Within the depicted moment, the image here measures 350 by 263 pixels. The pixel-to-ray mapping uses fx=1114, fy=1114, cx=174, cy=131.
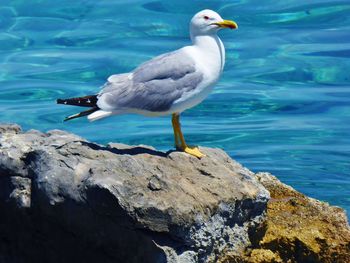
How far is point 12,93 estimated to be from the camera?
9.40 meters

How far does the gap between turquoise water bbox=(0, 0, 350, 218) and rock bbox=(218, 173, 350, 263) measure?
198 centimetres

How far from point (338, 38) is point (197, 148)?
589 centimetres

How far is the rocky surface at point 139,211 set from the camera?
4328 mm

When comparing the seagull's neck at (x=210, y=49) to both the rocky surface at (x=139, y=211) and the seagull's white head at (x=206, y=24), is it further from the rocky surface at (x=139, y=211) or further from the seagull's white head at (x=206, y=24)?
the rocky surface at (x=139, y=211)

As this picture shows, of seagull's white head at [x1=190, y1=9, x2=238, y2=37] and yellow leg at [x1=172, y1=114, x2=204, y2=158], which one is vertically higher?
seagull's white head at [x1=190, y1=9, x2=238, y2=37]

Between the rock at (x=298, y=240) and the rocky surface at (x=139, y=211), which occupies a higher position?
the rocky surface at (x=139, y=211)

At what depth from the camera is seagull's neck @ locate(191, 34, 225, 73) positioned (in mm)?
5242

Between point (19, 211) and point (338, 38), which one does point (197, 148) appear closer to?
point (19, 211)

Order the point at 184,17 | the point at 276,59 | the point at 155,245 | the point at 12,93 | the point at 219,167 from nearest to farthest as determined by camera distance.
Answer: the point at 155,245, the point at 219,167, the point at 12,93, the point at 276,59, the point at 184,17

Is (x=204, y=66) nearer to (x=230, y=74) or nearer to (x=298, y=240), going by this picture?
(x=298, y=240)

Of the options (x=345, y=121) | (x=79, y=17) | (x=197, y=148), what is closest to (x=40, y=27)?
(x=79, y=17)

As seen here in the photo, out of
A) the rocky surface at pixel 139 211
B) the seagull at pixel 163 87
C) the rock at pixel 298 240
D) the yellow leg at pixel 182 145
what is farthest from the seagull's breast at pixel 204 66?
the rock at pixel 298 240

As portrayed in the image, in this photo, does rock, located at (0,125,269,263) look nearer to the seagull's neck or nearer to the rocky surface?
the rocky surface

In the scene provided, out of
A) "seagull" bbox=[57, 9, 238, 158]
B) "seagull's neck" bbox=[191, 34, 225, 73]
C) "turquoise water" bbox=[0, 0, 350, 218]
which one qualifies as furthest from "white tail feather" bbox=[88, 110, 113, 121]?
"turquoise water" bbox=[0, 0, 350, 218]
